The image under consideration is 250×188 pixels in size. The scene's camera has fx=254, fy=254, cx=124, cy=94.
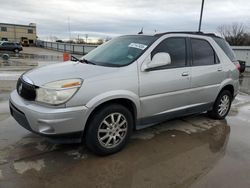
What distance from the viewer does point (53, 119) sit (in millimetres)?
3094

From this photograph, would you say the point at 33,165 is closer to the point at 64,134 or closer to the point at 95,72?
the point at 64,134

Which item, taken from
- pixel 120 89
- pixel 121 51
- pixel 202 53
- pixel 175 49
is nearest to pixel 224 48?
pixel 202 53

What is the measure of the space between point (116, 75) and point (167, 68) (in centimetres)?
102

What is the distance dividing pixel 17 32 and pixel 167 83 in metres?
82.5

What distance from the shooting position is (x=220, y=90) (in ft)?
17.3

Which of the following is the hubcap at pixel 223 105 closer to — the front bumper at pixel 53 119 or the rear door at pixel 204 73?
the rear door at pixel 204 73

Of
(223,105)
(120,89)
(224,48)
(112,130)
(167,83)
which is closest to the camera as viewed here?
(120,89)

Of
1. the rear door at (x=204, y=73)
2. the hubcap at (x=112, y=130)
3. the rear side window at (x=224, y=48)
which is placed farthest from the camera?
the rear side window at (x=224, y=48)

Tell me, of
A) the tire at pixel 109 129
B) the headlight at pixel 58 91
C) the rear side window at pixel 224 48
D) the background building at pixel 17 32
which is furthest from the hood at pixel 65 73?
the background building at pixel 17 32

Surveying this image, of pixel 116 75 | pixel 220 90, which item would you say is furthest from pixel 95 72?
pixel 220 90

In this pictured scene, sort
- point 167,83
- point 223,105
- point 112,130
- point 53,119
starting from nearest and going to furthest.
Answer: point 53,119 < point 112,130 < point 167,83 < point 223,105

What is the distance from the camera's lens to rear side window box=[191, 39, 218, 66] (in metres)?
4.69

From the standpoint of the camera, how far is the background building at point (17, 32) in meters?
74.6

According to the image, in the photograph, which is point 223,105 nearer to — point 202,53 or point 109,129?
point 202,53
